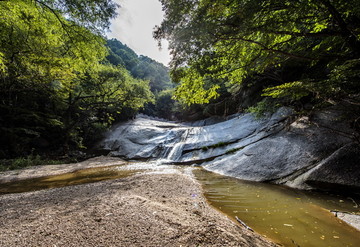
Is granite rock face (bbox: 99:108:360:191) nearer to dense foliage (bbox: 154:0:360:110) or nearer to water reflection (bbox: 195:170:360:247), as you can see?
water reflection (bbox: 195:170:360:247)

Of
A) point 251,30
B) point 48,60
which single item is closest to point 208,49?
point 251,30

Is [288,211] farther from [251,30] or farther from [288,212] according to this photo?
[251,30]

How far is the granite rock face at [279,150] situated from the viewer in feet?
13.2

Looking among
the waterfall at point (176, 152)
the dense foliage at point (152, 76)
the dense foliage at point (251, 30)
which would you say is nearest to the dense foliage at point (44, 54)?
the dense foliage at point (251, 30)

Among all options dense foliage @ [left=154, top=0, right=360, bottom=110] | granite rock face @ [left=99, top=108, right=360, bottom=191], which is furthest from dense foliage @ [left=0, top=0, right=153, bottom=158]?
granite rock face @ [left=99, top=108, right=360, bottom=191]

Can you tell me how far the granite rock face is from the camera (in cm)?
402

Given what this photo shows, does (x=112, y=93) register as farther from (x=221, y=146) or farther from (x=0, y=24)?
(x=221, y=146)

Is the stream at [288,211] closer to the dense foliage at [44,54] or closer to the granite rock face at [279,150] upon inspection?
the granite rock face at [279,150]

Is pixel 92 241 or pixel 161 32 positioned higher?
pixel 161 32

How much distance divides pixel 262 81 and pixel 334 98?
835 cm

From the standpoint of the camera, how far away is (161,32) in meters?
3.69

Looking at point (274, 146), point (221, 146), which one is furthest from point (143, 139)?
point (274, 146)

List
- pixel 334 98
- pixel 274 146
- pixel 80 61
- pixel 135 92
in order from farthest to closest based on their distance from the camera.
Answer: pixel 135 92
pixel 80 61
pixel 274 146
pixel 334 98

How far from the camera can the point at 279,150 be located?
5840 millimetres
